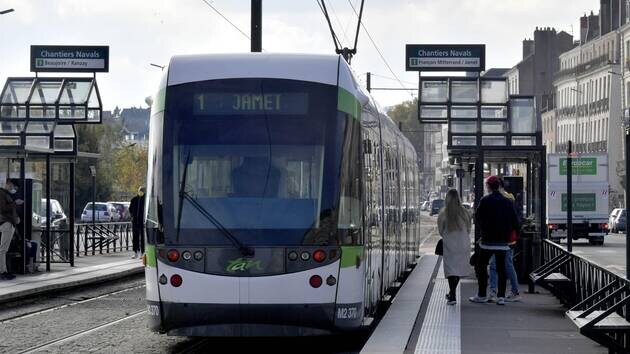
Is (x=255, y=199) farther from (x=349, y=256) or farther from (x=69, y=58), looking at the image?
(x=69, y=58)

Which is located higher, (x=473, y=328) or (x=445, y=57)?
(x=445, y=57)

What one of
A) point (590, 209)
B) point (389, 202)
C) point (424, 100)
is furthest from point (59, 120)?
point (590, 209)

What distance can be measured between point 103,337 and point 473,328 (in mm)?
4238

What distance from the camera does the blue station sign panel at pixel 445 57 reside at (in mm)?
35062

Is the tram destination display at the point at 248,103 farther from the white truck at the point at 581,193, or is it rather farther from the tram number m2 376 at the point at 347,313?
the white truck at the point at 581,193

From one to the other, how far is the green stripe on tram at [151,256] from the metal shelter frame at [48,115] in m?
12.9

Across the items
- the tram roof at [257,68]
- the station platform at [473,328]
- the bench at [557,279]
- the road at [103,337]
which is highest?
the tram roof at [257,68]

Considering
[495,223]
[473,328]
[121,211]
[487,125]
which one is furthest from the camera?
[121,211]

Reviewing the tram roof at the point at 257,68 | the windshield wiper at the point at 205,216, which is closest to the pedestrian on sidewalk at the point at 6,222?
the tram roof at the point at 257,68

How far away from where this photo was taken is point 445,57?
35219 millimetres

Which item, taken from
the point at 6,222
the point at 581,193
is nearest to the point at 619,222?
the point at 581,193

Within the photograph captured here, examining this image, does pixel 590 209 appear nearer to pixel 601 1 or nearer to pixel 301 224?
→ pixel 301 224

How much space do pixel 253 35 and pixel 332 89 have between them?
14.0 m

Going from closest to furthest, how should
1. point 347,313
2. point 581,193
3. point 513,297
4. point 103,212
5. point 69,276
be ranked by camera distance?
1. point 347,313
2. point 513,297
3. point 69,276
4. point 581,193
5. point 103,212
